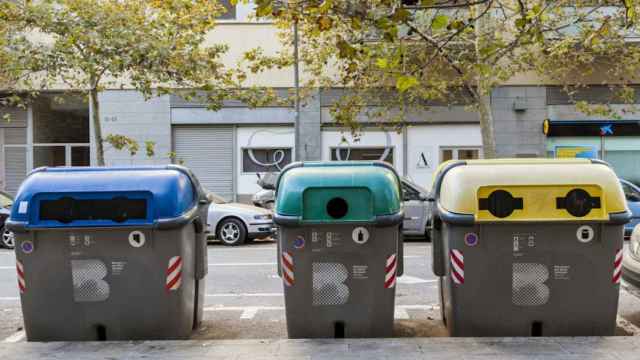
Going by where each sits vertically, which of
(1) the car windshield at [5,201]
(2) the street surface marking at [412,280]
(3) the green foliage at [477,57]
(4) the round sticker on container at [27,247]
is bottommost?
(2) the street surface marking at [412,280]

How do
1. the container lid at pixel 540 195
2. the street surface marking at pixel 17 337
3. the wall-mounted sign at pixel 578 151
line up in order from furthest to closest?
1. the wall-mounted sign at pixel 578 151
2. the street surface marking at pixel 17 337
3. the container lid at pixel 540 195

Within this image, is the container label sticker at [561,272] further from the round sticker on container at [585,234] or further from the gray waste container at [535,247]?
the round sticker on container at [585,234]

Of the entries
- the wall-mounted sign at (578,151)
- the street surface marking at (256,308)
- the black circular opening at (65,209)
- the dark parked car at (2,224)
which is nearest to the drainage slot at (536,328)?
the street surface marking at (256,308)

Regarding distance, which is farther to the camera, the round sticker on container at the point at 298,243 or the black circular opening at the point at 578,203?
the round sticker on container at the point at 298,243

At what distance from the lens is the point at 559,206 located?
554cm

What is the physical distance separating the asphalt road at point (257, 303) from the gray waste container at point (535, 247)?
2.85 ft

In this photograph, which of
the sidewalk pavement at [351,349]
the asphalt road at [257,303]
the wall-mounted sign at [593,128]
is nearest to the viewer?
the sidewalk pavement at [351,349]

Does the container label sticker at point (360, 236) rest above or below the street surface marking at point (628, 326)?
above

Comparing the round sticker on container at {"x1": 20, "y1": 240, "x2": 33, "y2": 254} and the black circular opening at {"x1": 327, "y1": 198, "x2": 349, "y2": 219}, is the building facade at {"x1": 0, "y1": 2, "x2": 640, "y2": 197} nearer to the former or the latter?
the black circular opening at {"x1": 327, "y1": 198, "x2": 349, "y2": 219}

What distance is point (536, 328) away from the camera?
18.7 feet

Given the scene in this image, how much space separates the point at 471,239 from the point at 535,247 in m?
0.51

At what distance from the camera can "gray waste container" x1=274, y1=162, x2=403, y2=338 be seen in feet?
18.6

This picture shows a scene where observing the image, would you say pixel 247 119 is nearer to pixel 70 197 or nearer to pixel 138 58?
pixel 138 58

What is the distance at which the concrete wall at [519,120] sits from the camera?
21734 millimetres
